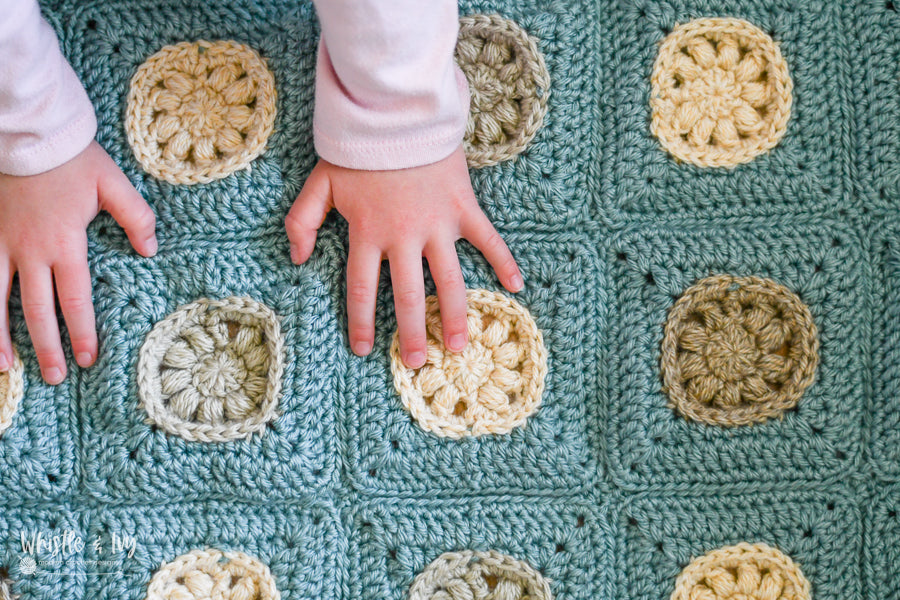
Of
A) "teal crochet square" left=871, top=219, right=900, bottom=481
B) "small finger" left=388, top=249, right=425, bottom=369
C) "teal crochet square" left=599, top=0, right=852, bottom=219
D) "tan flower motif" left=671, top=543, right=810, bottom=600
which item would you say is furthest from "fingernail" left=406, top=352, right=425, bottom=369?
"teal crochet square" left=871, top=219, right=900, bottom=481

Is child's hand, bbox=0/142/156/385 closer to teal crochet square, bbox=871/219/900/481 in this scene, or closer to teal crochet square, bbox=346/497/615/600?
A: teal crochet square, bbox=346/497/615/600

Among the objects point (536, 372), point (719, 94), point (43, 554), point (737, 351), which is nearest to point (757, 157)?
point (719, 94)

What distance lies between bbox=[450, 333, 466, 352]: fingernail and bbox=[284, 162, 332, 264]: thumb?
169 mm

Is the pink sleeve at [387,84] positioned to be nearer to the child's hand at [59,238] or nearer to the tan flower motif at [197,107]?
the tan flower motif at [197,107]

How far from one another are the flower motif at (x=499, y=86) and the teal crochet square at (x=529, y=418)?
10cm

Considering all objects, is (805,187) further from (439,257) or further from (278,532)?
(278,532)

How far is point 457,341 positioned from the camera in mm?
872

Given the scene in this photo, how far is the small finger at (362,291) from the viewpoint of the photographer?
855mm

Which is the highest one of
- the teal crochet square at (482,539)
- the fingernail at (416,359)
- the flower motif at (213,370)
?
the fingernail at (416,359)

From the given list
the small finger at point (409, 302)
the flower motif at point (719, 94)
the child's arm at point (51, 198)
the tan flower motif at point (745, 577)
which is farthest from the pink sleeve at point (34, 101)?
the tan flower motif at point (745, 577)

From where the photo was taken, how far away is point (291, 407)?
0.87 meters

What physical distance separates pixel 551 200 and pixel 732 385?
0.87ft

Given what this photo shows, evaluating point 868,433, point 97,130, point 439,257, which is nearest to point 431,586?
point 439,257

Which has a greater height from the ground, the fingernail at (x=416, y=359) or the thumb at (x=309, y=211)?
the thumb at (x=309, y=211)
